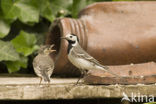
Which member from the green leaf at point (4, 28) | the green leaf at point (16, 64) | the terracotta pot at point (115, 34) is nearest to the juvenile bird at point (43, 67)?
the terracotta pot at point (115, 34)

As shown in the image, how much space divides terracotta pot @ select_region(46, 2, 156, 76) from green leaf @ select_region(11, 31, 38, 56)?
49 cm

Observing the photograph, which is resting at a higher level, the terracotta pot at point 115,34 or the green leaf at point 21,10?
the green leaf at point 21,10

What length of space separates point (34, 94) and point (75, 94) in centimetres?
36

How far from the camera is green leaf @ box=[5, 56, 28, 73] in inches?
220

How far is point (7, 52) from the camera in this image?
5.38 meters

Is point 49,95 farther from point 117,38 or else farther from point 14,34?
point 14,34

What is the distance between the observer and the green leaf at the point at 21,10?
18.4ft

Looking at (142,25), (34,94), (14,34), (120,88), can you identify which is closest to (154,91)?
(120,88)

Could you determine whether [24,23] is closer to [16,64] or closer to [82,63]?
[16,64]

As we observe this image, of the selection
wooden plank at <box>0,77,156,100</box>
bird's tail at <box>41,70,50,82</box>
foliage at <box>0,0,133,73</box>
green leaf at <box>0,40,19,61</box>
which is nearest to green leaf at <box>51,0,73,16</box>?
foliage at <box>0,0,133,73</box>

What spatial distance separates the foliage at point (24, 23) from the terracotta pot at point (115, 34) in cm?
54

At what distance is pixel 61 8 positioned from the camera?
6285 mm

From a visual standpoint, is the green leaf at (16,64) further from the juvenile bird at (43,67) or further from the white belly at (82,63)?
the white belly at (82,63)

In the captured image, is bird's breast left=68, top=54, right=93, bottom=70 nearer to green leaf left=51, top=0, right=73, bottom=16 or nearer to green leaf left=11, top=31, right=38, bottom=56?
green leaf left=11, top=31, right=38, bottom=56
